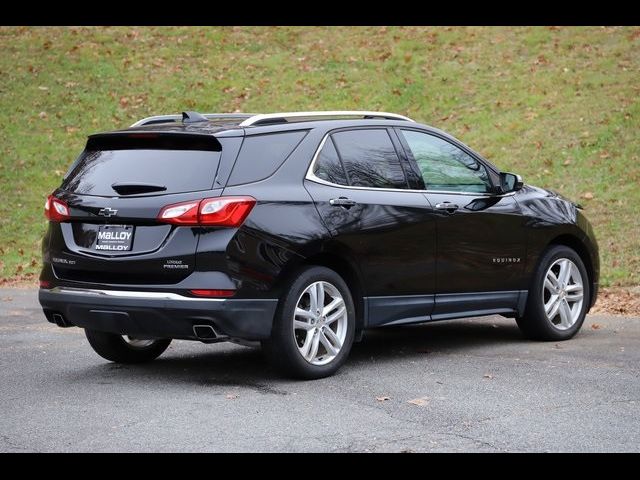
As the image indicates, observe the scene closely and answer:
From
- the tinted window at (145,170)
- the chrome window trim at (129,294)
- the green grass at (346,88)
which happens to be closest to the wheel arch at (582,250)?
the tinted window at (145,170)

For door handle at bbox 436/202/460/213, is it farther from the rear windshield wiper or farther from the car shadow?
the rear windshield wiper

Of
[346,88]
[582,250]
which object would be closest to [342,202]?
[582,250]

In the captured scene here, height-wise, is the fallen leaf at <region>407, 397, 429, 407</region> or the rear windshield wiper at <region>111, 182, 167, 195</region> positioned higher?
the rear windshield wiper at <region>111, 182, 167, 195</region>

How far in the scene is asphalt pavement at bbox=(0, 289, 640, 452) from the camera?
5777 millimetres

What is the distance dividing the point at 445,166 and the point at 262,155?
192 cm

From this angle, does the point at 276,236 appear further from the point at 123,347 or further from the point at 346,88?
the point at 346,88

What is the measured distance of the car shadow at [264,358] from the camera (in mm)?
7660

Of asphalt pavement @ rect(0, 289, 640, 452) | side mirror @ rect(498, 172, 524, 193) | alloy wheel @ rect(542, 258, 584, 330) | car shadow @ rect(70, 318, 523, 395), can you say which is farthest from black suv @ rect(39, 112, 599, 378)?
alloy wheel @ rect(542, 258, 584, 330)

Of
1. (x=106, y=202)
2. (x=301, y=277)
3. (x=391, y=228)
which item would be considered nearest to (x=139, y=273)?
(x=106, y=202)

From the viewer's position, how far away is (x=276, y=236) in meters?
7.25

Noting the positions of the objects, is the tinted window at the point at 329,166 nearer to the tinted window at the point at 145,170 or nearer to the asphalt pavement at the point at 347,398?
the tinted window at the point at 145,170

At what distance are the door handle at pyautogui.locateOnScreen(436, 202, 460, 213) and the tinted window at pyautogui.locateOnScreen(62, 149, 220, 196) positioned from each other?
1.97m

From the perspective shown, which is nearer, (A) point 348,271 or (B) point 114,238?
(B) point 114,238

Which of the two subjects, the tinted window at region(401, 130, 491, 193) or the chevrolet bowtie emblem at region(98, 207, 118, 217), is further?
the tinted window at region(401, 130, 491, 193)
